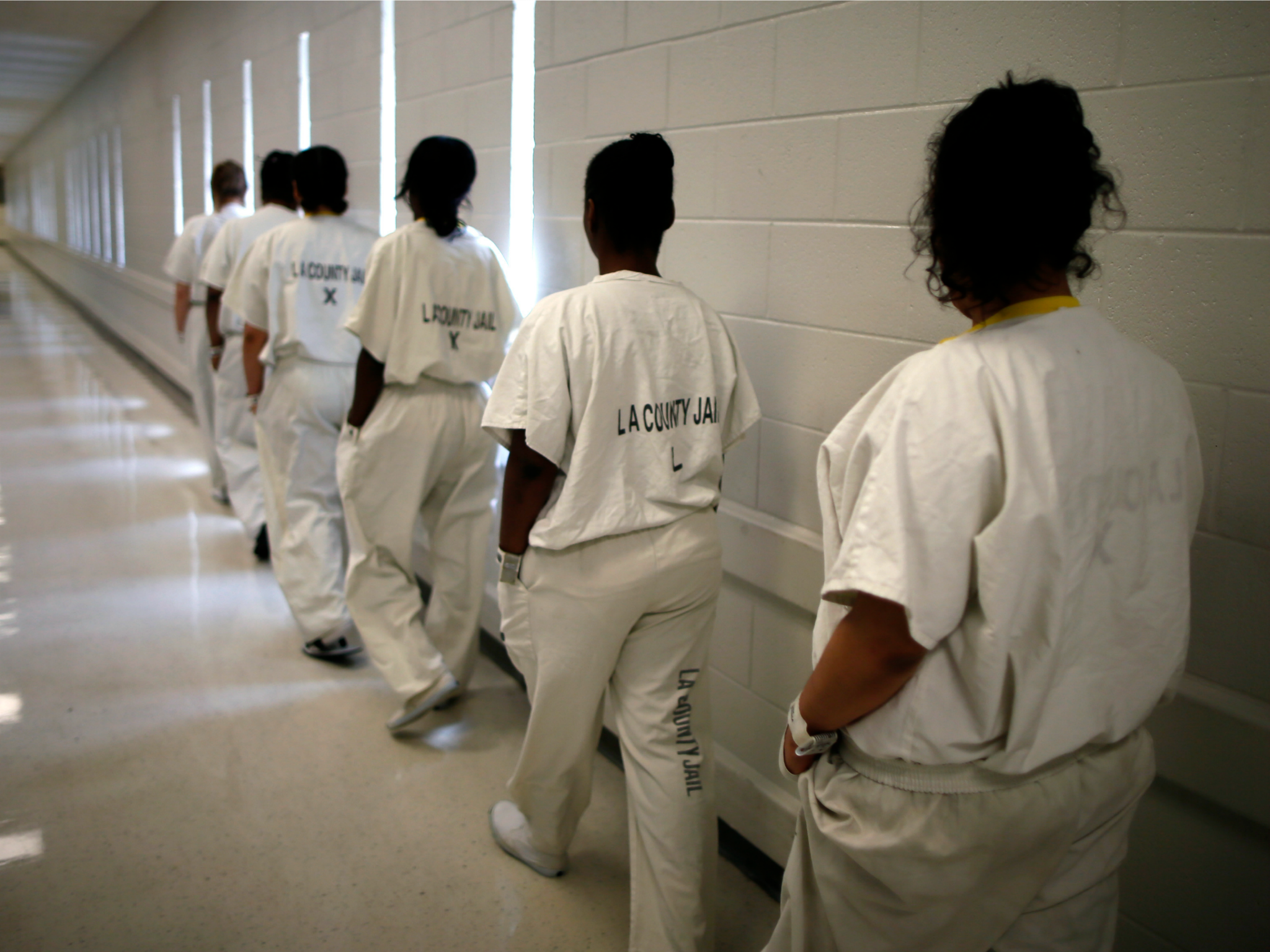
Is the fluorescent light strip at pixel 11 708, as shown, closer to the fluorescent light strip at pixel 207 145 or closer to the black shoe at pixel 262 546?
the black shoe at pixel 262 546

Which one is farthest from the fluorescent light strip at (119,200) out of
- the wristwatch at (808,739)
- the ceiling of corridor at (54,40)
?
the wristwatch at (808,739)

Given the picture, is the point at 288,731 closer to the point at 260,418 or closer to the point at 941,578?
the point at 260,418

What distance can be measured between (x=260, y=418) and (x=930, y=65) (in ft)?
8.32

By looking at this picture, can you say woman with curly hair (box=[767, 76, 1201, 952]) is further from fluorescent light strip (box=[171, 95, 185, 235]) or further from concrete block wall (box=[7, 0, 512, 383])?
fluorescent light strip (box=[171, 95, 185, 235])

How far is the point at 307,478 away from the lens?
126 inches

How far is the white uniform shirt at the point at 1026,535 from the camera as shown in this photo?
904mm

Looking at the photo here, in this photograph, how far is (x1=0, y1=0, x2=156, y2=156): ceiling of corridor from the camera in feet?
26.4

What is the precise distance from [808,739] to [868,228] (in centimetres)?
103

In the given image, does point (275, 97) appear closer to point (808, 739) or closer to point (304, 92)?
point (304, 92)

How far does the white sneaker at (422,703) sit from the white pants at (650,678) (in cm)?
92

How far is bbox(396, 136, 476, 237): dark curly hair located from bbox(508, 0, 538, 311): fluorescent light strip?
35 cm

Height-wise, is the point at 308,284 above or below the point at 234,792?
above

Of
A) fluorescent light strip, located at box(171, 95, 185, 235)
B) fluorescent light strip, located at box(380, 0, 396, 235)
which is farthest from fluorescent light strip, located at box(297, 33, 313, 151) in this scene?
fluorescent light strip, located at box(171, 95, 185, 235)

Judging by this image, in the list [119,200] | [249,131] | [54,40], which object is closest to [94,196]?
[119,200]
